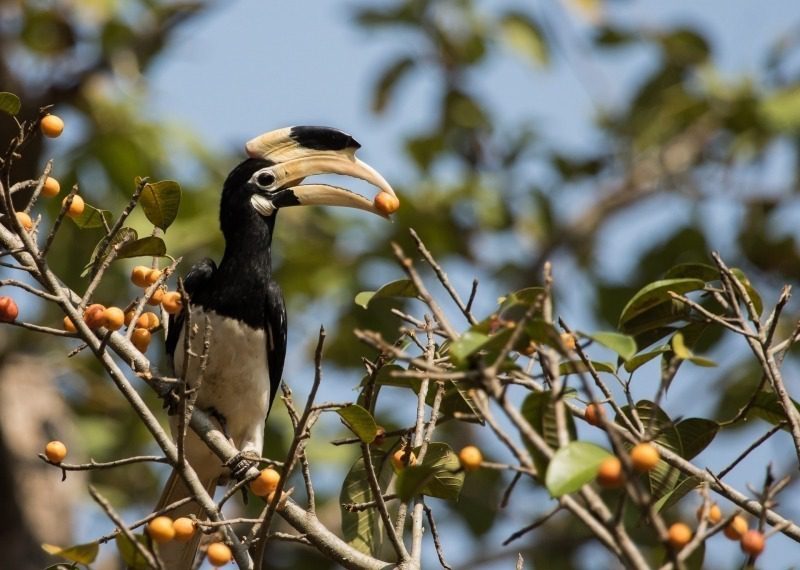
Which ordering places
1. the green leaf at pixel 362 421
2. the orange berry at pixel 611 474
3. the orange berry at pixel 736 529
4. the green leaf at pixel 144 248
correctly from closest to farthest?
the orange berry at pixel 611 474, the orange berry at pixel 736 529, the green leaf at pixel 362 421, the green leaf at pixel 144 248

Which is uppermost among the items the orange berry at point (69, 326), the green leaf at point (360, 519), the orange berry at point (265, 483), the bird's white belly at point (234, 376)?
the orange berry at point (69, 326)

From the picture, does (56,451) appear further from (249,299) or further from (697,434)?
(249,299)

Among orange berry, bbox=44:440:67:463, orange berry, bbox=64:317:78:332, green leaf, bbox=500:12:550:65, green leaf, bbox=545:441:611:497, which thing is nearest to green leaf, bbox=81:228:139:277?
orange berry, bbox=64:317:78:332

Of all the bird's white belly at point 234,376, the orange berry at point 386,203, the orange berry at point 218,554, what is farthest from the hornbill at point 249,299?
the orange berry at point 218,554

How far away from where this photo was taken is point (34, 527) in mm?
6582

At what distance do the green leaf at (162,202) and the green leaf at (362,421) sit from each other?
0.67 meters

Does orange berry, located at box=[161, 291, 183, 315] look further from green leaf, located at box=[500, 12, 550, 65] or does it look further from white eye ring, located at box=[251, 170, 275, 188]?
green leaf, located at box=[500, 12, 550, 65]

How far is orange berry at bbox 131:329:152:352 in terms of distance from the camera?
2908mm

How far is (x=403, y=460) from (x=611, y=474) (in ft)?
2.93

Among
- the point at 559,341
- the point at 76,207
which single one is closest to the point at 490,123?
the point at 76,207

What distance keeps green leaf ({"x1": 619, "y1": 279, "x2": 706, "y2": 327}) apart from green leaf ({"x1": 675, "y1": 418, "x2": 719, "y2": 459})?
0.81 ft

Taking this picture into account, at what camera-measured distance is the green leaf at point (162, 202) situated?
9.29ft

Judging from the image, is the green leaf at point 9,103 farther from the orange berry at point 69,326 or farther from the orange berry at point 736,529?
the orange berry at point 736,529

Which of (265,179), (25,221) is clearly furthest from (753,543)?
(265,179)
